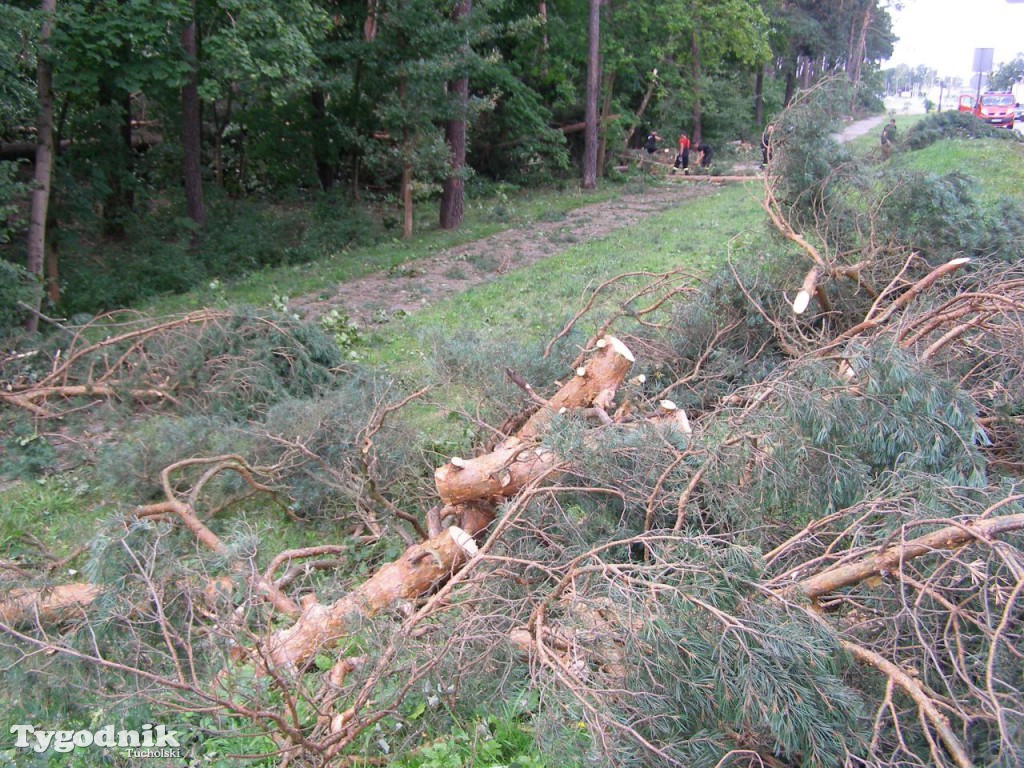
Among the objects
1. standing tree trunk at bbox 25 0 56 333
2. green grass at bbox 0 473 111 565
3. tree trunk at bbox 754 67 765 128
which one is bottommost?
green grass at bbox 0 473 111 565

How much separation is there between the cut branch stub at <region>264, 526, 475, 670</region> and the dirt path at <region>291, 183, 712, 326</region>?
5593mm

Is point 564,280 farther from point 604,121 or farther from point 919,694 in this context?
point 604,121

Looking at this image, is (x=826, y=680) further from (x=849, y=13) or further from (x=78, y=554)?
(x=849, y=13)

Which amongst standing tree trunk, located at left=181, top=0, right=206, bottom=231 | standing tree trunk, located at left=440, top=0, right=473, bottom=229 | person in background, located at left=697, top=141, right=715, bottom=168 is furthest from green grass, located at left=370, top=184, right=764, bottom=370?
person in background, located at left=697, top=141, right=715, bottom=168

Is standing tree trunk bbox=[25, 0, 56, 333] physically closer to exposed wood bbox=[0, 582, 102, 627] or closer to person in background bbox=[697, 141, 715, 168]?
exposed wood bbox=[0, 582, 102, 627]

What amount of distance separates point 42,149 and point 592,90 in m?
15.0

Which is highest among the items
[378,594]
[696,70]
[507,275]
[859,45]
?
[859,45]

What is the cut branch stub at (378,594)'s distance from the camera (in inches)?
142

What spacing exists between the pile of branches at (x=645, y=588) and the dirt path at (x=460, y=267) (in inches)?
208

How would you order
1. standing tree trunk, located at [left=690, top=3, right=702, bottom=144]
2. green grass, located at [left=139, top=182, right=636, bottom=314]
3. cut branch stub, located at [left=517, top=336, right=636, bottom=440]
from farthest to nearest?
standing tree trunk, located at [left=690, top=3, right=702, bottom=144], green grass, located at [left=139, top=182, right=636, bottom=314], cut branch stub, located at [left=517, top=336, right=636, bottom=440]

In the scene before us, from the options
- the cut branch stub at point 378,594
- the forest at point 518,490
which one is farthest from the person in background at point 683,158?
the cut branch stub at point 378,594

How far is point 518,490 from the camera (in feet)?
13.9

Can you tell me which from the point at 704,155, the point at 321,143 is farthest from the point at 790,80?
the point at 321,143

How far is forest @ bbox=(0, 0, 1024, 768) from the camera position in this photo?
2.71 m
